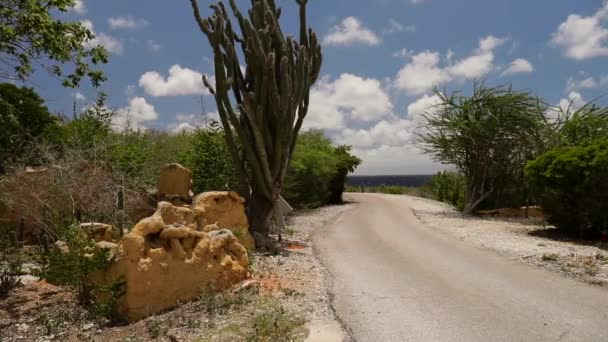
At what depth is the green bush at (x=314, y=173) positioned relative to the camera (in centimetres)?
1600

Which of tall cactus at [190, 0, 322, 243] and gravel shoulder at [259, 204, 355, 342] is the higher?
tall cactus at [190, 0, 322, 243]

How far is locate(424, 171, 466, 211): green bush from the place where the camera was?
24125mm

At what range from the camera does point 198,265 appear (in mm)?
5316

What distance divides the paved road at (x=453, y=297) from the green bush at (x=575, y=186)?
3.26 meters

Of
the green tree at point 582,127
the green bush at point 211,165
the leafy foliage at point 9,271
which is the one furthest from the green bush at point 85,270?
the green tree at point 582,127

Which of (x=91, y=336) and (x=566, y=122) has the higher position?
(x=566, y=122)

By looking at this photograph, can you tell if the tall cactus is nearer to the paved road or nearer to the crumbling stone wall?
the paved road

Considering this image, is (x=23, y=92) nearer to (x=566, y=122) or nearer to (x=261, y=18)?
(x=261, y=18)

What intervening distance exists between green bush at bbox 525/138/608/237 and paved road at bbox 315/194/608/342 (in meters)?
3.26

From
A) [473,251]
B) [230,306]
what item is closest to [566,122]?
[473,251]

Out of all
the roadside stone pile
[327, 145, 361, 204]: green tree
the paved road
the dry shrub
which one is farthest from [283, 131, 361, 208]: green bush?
the roadside stone pile

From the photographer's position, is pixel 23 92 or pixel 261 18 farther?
pixel 23 92

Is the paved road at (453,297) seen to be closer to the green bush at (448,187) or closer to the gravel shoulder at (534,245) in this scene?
the gravel shoulder at (534,245)

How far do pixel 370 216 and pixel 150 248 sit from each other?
420 inches
